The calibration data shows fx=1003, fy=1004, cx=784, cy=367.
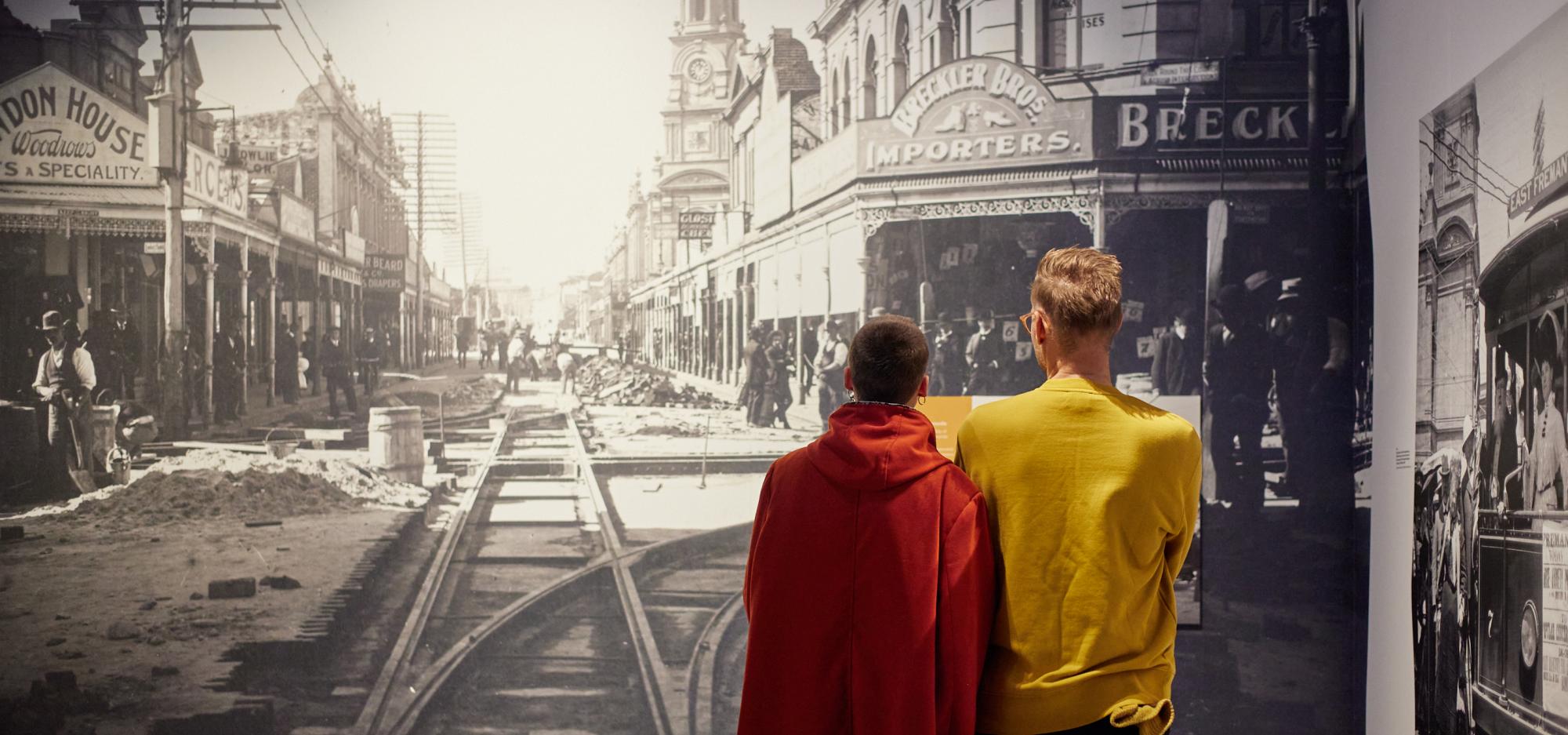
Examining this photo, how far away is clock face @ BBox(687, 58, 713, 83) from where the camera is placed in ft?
16.4

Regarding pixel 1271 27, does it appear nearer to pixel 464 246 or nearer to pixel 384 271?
pixel 464 246

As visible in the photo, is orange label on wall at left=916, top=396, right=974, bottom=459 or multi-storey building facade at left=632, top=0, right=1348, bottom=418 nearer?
orange label on wall at left=916, top=396, right=974, bottom=459

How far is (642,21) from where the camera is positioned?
197 inches

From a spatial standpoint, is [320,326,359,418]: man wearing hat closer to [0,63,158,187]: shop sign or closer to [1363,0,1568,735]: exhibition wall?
[0,63,158,187]: shop sign

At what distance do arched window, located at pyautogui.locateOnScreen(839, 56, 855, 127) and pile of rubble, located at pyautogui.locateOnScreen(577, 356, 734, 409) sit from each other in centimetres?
151

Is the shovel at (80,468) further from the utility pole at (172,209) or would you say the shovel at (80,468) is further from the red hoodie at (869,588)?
the red hoodie at (869,588)

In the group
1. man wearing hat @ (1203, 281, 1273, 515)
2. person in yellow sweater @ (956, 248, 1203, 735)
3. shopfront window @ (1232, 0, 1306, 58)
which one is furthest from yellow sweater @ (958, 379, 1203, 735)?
shopfront window @ (1232, 0, 1306, 58)

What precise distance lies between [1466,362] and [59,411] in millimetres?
5886

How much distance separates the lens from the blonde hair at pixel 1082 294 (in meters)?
1.95

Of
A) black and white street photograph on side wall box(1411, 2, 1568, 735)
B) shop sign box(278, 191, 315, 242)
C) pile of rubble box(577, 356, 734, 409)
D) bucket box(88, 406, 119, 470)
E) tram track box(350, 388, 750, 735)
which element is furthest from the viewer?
pile of rubble box(577, 356, 734, 409)

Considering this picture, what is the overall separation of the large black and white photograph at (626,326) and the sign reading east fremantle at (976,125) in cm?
2

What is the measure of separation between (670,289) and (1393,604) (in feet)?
11.7

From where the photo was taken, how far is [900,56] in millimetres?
4762

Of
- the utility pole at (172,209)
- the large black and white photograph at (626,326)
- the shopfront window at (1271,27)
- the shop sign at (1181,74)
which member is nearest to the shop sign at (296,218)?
the large black and white photograph at (626,326)
